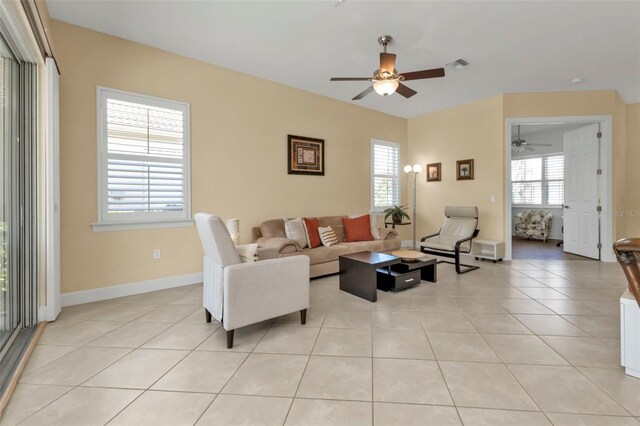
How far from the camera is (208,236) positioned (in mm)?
2287

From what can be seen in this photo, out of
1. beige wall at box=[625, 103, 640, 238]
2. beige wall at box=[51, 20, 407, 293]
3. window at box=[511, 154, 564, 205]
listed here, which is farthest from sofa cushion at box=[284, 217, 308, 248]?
window at box=[511, 154, 564, 205]

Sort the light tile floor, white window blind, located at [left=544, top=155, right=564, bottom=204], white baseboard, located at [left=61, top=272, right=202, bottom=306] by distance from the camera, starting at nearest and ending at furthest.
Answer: the light tile floor < white baseboard, located at [left=61, top=272, right=202, bottom=306] < white window blind, located at [left=544, top=155, right=564, bottom=204]

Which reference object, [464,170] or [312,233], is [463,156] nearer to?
[464,170]

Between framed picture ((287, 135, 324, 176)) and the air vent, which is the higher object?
the air vent

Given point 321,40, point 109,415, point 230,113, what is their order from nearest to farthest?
point 109,415 → point 321,40 → point 230,113

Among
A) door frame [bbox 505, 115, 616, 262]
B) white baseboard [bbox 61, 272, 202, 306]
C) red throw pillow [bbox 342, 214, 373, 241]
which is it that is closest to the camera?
white baseboard [bbox 61, 272, 202, 306]

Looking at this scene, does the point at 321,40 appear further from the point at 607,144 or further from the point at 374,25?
the point at 607,144

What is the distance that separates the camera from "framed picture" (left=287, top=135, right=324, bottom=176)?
15.8 ft

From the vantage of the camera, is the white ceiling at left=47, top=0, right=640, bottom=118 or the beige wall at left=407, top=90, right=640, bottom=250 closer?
the white ceiling at left=47, top=0, right=640, bottom=118

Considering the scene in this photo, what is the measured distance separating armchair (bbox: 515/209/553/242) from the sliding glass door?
9.69 metres

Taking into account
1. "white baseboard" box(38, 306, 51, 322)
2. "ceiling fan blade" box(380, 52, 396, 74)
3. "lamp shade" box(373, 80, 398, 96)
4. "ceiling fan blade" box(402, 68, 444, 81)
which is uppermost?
"ceiling fan blade" box(380, 52, 396, 74)

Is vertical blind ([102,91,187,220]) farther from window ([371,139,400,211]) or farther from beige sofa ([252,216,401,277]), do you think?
window ([371,139,400,211])

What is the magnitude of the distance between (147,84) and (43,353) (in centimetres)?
294

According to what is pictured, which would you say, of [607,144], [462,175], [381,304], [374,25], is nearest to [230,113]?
[374,25]
